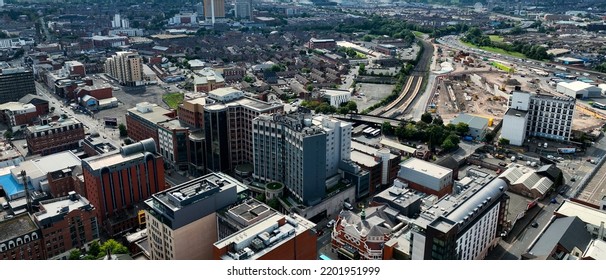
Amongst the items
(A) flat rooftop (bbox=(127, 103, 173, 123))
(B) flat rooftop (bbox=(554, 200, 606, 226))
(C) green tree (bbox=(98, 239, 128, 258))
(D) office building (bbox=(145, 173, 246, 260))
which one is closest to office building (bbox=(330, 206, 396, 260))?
(D) office building (bbox=(145, 173, 246, 260))

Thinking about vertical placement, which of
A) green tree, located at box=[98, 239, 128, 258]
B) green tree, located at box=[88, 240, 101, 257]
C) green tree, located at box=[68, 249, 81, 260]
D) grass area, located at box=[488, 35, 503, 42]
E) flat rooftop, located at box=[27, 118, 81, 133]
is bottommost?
green tree, located at box=[68, 249, 81, 260]

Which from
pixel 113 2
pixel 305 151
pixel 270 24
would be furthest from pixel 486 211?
pixel 113 2

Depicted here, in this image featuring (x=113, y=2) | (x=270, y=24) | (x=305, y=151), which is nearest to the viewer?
(x=305, y=151)

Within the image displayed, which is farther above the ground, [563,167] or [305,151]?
[305,151]

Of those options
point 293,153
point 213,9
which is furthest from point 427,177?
point 213,9

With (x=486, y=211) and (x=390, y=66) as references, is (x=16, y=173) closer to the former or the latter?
(x=486, y=211)

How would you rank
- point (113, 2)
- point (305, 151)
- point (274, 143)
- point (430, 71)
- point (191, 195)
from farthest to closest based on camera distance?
point (113, 2) < point (430, 71) < point (274, 143) < point (305, 151) < point (191, 195)

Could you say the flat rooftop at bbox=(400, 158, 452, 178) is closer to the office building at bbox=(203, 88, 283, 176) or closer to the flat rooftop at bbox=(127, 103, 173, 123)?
the office building at bbox=(203, 88, 283, 176)

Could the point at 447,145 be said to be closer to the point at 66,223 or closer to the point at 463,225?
the point at 463,225
